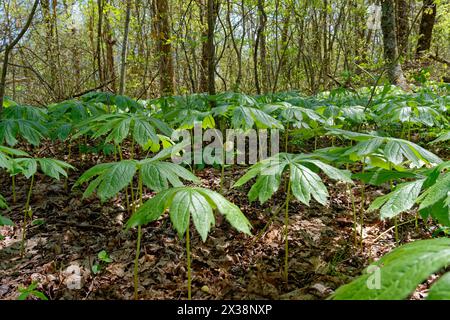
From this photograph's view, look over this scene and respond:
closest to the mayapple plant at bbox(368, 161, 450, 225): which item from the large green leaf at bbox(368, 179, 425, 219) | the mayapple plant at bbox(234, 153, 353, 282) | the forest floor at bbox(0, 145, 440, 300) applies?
the large green leaf at bbox(368, 179, 425, 219)

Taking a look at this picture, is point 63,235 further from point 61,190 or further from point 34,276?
point 61,190

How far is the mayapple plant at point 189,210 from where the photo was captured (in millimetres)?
1126

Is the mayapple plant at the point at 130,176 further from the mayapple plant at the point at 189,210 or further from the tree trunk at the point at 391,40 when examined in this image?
the tree trunk at the point at 391,40

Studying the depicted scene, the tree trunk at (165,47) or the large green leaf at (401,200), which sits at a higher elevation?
the tree trunk at (165,47)

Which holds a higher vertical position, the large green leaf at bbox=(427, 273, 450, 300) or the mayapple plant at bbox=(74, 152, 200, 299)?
the mayapple plant at bbox=(74, 152, 200, 299)

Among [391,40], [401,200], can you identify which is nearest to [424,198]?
[401,200]

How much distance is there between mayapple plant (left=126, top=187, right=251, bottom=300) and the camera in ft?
3.70

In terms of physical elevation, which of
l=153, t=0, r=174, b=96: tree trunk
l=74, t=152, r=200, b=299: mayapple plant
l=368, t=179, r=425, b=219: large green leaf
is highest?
l=153, t=0, r=174, b=96: tree trunk

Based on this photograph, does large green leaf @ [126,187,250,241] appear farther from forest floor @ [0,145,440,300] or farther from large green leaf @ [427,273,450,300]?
forest floor @ [0,145,440,300]

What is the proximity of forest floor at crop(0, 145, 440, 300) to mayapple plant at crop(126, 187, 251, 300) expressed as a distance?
0.84 m

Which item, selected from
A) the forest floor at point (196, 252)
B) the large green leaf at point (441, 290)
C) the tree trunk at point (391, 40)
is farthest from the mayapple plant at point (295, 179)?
the tree trunk at point (391, 40)

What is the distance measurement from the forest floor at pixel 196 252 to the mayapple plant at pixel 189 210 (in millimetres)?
837
